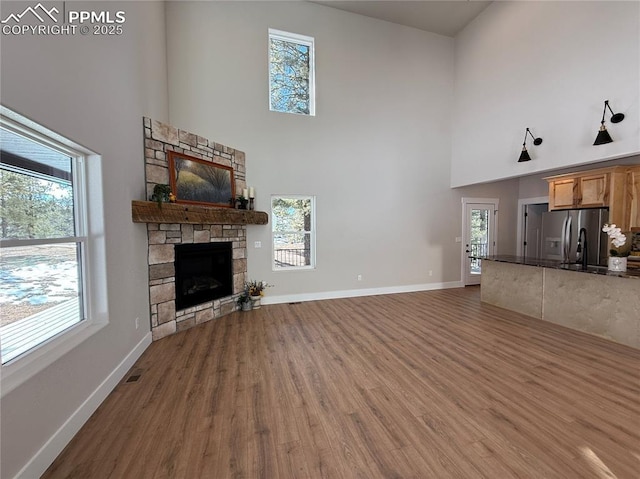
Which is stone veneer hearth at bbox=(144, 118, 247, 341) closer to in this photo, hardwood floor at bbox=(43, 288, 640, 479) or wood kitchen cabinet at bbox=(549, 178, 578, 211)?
hardwood floor at bbox=(43, 288, 640, 479)

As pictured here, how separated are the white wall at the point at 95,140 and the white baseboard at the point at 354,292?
2358 millimetres

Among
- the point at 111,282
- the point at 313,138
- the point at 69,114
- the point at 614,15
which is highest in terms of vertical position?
the point at 614,15

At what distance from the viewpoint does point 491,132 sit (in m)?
5.36

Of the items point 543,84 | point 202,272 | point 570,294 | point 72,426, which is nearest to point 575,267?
point 570,294

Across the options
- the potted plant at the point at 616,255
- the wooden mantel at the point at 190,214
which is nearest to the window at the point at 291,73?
the wooden mantel at the point at 190,214

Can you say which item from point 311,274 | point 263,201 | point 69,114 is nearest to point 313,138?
point 263,201

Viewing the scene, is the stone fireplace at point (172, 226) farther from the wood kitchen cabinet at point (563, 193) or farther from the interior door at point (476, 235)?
the wood kitchen cabinet at point (563, 193)

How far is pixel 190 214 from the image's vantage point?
372 cm

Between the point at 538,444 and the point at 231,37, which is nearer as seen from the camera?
the point at 538,444

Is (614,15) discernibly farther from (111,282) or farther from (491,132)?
(111,282)

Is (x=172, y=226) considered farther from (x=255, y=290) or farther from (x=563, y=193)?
(x=563, y=193)

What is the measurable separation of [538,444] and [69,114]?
154 inches

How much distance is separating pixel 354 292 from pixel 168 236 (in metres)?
3.59

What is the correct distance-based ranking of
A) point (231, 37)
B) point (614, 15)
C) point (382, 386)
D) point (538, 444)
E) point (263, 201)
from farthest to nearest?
point (263, 201) → point (231, 37) → point (614, 15) → point (382, 386) → point (538, 444)
